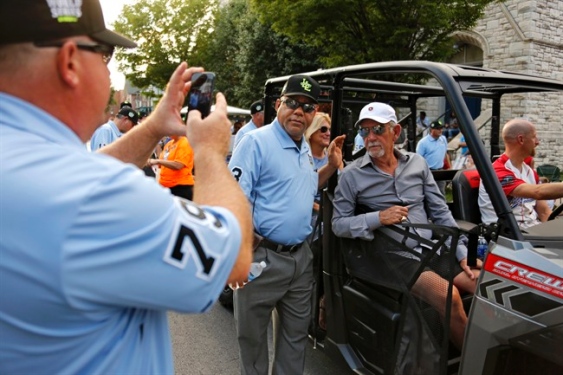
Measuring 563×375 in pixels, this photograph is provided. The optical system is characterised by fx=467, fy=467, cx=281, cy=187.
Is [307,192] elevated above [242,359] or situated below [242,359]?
above

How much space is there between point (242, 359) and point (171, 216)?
2330 mm

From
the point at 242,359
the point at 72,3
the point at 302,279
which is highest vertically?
the point at 72,3

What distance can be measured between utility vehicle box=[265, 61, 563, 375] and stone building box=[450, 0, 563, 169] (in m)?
13.9

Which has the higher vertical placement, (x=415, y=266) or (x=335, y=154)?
(x=335, y=154)

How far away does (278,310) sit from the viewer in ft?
9.91

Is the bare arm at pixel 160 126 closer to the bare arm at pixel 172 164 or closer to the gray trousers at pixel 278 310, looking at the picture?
the gray trousers at pixel 278 310

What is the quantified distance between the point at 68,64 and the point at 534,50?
17965mm

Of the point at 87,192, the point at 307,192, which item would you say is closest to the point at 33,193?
the point at 87,192

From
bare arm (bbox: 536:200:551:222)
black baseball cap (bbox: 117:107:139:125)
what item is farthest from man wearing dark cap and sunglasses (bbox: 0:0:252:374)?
black baseball cap (bbox: 117:107:139:125)

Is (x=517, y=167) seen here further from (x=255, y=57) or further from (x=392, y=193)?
(x=255, y=57)

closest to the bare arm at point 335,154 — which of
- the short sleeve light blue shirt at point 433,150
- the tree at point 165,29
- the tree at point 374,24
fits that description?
the short sleeve light blue shirt at point 433,150

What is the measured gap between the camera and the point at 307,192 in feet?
9.71

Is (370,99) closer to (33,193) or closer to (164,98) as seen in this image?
(164,98)

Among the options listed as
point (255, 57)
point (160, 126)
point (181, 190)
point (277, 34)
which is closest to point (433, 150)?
point (181, 190)
